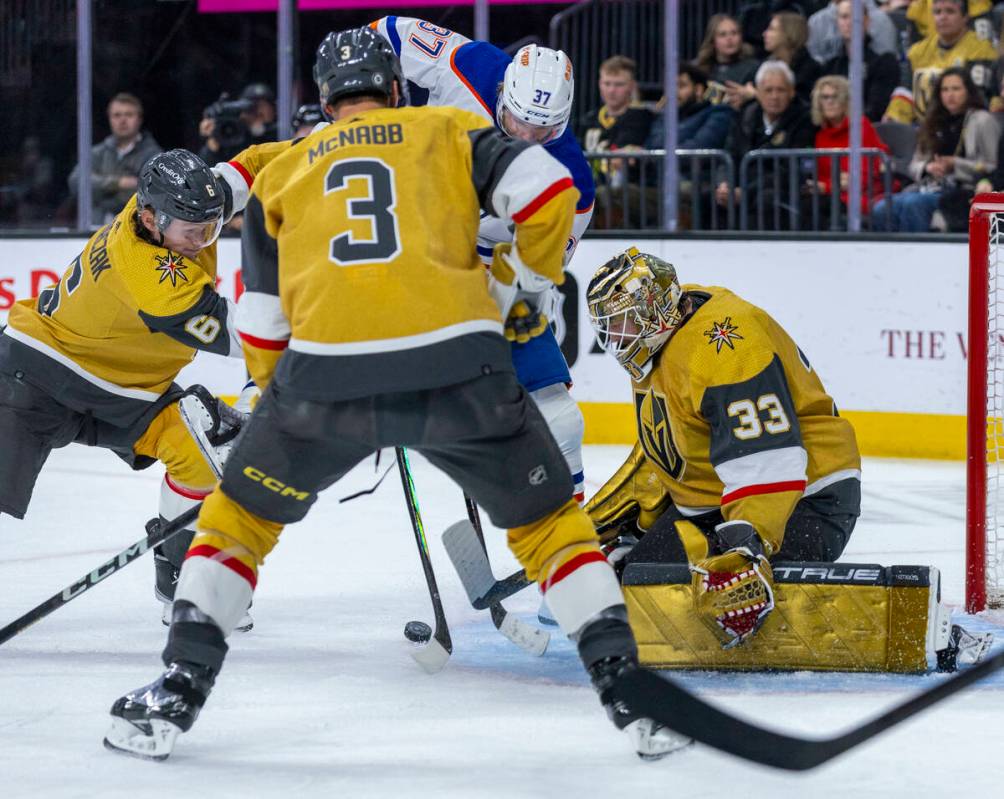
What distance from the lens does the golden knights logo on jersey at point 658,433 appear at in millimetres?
2938

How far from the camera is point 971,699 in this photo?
260cm

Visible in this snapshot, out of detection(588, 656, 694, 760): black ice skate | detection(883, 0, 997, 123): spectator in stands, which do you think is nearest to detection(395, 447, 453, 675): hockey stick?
detection(588, 656, 694, 760): black ice skate

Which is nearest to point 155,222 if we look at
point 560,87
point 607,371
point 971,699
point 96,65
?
point 560,87

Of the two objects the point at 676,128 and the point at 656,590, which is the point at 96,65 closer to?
the point at 676,128

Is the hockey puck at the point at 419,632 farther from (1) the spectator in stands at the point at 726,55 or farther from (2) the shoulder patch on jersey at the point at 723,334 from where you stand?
(1) the spectator in stands at the point at 726,55

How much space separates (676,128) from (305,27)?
213 centimetres

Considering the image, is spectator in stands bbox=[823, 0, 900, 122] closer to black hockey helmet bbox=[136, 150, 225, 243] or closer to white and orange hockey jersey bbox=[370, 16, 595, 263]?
white and orange hockey jersey bbox=[370, 16, 595, 263]

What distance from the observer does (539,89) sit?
3.09 metres

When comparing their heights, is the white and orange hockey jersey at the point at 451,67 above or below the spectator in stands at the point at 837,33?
below

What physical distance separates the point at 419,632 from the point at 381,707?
0.42 meters

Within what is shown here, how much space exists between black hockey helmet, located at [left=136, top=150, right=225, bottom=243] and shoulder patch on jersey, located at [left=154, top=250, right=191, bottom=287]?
0.18 ft

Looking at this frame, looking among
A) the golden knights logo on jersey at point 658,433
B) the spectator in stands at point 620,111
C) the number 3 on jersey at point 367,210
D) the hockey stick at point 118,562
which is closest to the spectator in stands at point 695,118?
the spectator in stands at point 620,111

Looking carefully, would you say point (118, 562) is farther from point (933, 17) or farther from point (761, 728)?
point (933, 17)

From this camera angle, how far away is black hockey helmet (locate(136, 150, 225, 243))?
9.98 ft
